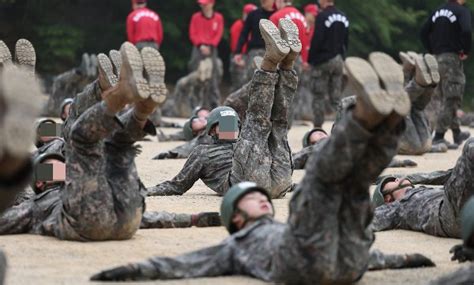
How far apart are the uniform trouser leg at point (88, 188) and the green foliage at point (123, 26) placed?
19120mm

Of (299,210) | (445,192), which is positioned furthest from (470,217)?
(445,192)

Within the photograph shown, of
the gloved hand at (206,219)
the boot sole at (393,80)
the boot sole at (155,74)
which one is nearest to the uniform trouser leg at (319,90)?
the gloved hand at (206,219)

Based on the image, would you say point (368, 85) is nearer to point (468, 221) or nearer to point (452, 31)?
point (468, 221)

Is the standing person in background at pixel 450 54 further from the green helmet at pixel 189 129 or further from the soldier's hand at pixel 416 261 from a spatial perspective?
the soldier's hand at pixel 416 261

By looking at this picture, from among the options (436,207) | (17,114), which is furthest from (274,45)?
(17,114)

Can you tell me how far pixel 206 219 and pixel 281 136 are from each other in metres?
1.76

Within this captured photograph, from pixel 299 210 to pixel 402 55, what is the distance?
900cm

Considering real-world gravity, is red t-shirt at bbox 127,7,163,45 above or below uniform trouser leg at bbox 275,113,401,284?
below

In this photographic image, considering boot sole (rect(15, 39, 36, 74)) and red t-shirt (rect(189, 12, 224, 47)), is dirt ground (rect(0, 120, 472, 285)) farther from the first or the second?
red t-shirt (rect(189, 12, 224, 47))

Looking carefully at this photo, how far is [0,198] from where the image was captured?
5574 mm

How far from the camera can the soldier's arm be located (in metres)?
6.80

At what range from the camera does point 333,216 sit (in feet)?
21.6

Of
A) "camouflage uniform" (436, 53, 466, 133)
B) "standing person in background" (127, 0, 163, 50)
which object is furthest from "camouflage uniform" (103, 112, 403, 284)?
"standing person in background" (127, 0, 163, 50)

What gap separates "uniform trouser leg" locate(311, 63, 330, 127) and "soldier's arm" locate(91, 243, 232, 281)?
1168cm
